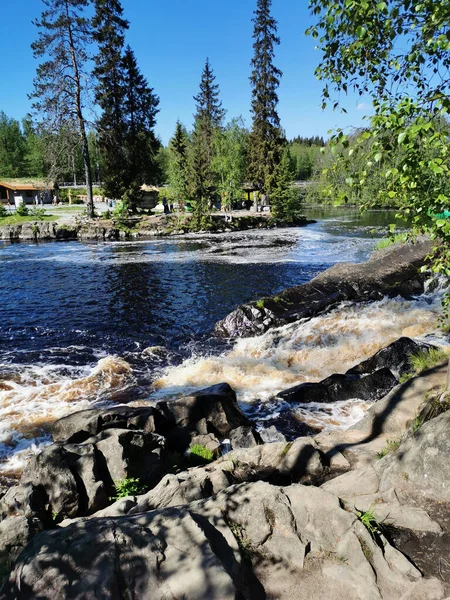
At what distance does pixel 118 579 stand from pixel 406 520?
3.21 meters

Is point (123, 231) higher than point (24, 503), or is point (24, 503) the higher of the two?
point (123, 231)

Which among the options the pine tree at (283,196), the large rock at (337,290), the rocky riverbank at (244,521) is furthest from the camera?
the pine tree at (283,196)

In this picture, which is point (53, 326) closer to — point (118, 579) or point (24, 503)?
point (24, 503)

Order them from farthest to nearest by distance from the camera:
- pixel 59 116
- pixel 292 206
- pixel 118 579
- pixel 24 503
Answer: pixel 292 206, pixel 59 116, pixel 24 503, pixel 118 579

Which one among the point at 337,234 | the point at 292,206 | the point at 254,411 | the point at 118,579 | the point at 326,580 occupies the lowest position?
the point at 254,411

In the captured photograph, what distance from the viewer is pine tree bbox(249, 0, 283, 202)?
54409mm

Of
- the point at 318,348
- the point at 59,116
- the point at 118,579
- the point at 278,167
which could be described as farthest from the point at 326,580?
the point at 278,167

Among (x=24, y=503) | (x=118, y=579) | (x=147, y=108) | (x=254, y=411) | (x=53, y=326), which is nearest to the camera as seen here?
(x=118, y=579)

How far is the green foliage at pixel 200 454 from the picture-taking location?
7.73 meters

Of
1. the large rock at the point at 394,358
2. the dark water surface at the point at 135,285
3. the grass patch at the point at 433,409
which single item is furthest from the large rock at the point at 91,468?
the large rock at the point at 394,358

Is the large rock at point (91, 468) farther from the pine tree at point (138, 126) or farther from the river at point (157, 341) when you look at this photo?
the pine tree at point (138, 126)

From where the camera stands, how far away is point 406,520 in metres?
4.37

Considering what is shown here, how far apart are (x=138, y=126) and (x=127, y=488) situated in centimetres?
5826

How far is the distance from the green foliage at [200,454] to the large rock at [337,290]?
6960 mm
